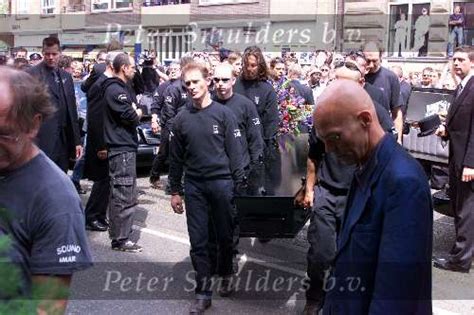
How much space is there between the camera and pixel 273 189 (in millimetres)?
5664

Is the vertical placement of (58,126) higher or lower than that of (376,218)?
lower

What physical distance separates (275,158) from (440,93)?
4788 millimetres

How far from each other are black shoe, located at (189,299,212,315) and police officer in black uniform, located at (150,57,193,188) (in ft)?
12.0

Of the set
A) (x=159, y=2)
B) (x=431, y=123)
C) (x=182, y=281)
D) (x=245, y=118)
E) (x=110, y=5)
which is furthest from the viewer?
(x=110, y=5)

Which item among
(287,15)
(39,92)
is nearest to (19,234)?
(39,92)

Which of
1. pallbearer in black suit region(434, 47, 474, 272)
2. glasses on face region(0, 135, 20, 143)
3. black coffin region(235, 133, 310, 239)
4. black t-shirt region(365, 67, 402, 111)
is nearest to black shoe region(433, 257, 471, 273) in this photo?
pallbearer in black suit region(434, 47, 474, 272)

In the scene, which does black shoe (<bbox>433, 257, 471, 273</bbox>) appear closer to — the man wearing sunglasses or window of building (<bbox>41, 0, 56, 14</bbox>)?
the man wearing sunglasses

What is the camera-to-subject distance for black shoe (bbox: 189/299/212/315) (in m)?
4.92

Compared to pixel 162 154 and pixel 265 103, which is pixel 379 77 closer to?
pixel 265 103

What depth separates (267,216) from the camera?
5016 mm

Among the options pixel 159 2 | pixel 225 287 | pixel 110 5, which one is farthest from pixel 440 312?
pixel 110 5

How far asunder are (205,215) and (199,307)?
2.26ft

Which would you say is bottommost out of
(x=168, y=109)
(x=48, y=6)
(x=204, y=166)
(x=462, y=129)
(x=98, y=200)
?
(x=98, y=200)

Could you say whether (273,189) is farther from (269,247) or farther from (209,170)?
(269,247)
